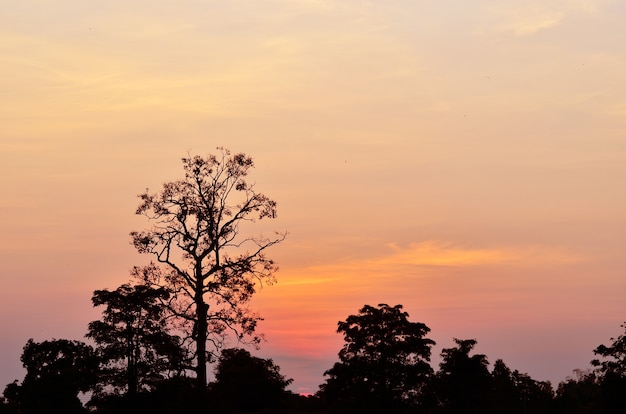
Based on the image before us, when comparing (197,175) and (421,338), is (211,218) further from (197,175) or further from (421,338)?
(421,338)

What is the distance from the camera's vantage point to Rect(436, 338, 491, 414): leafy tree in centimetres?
11475

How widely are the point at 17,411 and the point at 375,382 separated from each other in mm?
39298

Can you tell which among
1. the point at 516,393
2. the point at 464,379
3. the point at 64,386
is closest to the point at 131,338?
the point at 64,386

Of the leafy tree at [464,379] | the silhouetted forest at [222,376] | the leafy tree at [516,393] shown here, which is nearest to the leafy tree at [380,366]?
the silhouetted forest at [222,376]

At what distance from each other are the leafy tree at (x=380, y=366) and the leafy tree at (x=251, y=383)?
591 cm

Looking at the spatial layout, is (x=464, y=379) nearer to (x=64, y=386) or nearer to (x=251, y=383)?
(x=251, y=383)

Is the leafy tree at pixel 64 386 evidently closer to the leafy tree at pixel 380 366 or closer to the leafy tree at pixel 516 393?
the leafy tree at pixel 380 366

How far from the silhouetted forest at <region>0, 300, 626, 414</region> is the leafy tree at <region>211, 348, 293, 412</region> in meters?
0.10

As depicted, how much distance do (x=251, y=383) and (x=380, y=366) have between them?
44.6ft

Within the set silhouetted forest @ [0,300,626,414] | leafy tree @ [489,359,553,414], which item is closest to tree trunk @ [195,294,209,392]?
silhouetted forest @ [0,300,626,414]

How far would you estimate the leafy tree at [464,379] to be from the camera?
376 ft

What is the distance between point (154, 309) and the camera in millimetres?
78562

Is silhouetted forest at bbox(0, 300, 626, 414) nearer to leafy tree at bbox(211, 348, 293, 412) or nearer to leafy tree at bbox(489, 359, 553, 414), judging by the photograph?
leafy tree at bbox(211, 348, 293, 412)

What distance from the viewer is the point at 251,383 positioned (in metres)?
94.5
